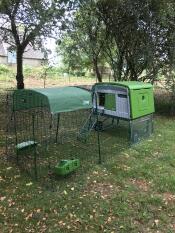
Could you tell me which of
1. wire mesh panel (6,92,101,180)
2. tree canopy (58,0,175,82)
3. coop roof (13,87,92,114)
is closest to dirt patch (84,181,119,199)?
wire mesh panel (6,92,101,180)

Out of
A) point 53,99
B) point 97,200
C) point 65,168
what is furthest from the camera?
point 65,168

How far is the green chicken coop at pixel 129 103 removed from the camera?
9031 millimetres

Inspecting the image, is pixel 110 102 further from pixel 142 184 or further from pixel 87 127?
pixel 142 184

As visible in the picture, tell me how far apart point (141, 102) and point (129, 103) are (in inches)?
24.9

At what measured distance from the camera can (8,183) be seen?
675 cm

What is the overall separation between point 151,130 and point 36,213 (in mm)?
5723

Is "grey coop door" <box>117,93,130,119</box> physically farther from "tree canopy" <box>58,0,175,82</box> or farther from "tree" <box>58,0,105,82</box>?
"tree" <box>58,0,105,82</box>

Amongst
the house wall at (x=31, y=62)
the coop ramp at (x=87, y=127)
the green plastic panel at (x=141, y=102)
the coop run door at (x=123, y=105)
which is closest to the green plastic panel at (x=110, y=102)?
the coop run door at (x=123, y=105)

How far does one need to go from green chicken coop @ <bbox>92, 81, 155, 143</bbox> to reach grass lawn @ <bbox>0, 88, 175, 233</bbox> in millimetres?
1328

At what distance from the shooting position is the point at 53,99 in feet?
22.1

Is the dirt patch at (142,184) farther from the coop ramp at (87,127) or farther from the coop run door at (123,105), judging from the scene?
the coop ramp at (87,127)

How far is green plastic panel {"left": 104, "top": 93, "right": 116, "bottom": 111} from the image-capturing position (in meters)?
Result: 9.55

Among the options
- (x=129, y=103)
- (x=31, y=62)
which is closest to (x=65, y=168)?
(x=129, y=103)

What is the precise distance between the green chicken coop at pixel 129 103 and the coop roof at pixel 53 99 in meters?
1.22
